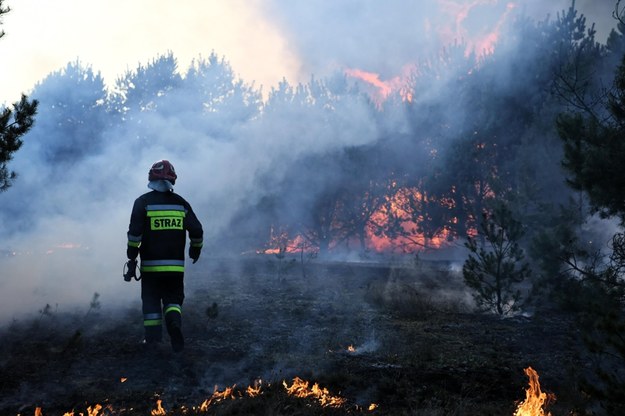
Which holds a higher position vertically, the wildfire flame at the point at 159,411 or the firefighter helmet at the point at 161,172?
the firefighter helmet at the point at 161,172

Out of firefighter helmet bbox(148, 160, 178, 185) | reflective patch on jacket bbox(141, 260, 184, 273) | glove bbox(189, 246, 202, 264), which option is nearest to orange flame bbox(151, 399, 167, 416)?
reflective patch on jacket bbox(141, 260, 184, 273)

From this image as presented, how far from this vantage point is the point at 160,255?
237 inches

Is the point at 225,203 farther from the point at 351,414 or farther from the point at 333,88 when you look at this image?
the point at 351,414

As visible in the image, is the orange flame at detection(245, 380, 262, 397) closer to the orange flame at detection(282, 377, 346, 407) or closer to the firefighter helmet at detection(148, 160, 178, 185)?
the orange flame at detection(282, 377, 346, 407)

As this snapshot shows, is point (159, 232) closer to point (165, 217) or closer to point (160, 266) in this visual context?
point (165, 217)

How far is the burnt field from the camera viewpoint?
4820 millimetres

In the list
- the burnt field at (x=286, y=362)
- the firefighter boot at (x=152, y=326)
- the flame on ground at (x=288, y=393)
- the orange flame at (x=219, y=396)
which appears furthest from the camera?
the firefighter boot at (x=152, y=326)

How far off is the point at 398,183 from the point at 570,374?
18353 millimetres

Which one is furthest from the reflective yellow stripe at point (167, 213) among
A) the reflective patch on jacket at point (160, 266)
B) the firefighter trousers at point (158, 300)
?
the firefighter trousers at point (158, 300)

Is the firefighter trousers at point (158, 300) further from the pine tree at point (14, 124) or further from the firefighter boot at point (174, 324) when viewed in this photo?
the pine tree at point (14, 124)

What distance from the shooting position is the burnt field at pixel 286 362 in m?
4.82

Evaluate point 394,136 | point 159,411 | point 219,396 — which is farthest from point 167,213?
point 394,136

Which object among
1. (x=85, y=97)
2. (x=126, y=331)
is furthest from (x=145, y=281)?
(x=85, y=97)

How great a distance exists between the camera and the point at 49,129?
2764 cm
